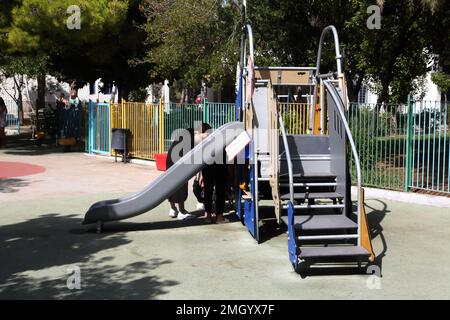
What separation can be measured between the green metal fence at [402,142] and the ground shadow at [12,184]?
7.48 m

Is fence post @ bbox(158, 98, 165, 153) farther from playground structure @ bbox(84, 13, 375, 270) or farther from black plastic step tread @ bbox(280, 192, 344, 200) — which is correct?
black plastic step tread @ bbox(280, 192, 344, 200)

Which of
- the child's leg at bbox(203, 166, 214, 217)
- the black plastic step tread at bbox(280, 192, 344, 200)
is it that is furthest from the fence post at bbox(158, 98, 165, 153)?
the black plastic step tread at bbox(280, 192, 344, 200)

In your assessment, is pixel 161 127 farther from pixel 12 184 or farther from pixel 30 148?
pixel 30 148

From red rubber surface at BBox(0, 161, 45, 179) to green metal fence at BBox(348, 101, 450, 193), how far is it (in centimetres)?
832

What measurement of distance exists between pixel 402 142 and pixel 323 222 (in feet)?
19.0

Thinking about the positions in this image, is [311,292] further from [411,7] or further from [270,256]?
[411,7]

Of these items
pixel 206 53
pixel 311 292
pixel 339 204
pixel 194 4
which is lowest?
pixel 311 292

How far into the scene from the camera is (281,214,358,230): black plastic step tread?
7.04 meters

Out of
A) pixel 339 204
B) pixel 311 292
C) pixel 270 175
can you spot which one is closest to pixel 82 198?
pixel 270 175

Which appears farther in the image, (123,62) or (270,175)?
(123,62)

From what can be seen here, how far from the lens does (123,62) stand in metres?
23.2

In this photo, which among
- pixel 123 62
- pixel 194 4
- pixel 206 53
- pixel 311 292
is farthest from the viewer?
pixel 123 62

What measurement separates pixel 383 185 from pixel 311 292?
7.09 meters

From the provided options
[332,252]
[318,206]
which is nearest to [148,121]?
[318,206]
